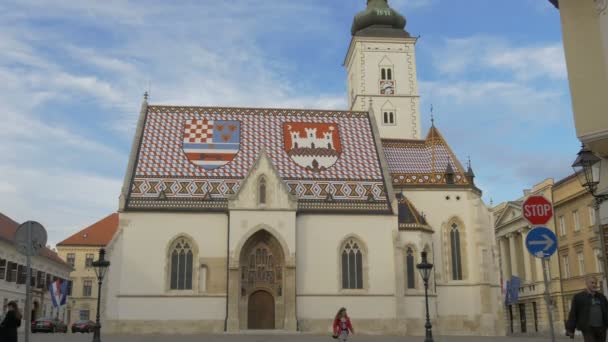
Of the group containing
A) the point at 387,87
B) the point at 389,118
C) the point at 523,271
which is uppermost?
the point at 387,87

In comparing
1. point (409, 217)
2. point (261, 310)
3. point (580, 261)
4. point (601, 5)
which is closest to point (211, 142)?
point (261, 310)

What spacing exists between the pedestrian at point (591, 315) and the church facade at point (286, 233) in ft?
83.1

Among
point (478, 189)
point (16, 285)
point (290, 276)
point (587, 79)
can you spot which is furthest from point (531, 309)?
point (587, 79)

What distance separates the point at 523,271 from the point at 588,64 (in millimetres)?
48814

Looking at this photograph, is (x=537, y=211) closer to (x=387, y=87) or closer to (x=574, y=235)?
(x=574, y=235)

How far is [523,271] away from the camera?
5828 centimetres

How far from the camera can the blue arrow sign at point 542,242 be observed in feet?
37.5

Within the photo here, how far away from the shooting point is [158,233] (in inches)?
1452

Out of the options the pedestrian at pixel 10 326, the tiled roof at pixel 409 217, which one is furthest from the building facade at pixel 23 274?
the pedestrian at pixel 10 326

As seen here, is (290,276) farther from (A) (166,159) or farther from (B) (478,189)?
(B) (478,189)

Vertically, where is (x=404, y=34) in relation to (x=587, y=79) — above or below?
above

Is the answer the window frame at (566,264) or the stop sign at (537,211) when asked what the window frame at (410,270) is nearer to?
the window frame at (566,264)

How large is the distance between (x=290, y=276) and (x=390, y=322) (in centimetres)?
635

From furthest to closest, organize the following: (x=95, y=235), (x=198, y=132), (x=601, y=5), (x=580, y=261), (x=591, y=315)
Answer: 1. (x=95, y=235)
2. (x=580, y=261)
3. (x=198, y=132)
4. (x=601, y=5)
5. (x=591, y=315)
